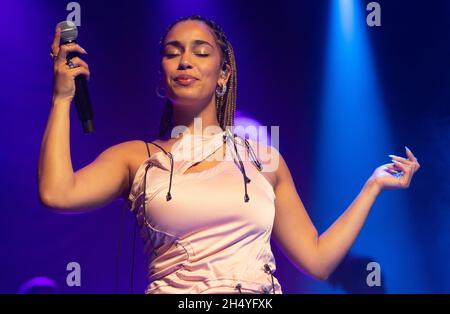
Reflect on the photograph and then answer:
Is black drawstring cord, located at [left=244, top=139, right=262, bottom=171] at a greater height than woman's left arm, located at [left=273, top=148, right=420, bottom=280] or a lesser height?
greater

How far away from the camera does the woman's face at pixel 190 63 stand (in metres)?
1.97

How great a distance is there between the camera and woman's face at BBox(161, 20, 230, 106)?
1972 millimetres

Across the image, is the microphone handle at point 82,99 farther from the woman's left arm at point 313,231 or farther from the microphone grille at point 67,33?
the woman's left arm at point 313,231

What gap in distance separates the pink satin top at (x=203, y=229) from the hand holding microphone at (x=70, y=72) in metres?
0.26

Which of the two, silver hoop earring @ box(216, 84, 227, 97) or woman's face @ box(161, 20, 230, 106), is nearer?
woman's face @ box(161, 20, 230, 106)

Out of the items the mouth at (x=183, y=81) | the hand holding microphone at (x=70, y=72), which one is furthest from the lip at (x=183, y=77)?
the hand holding microphone at (x=70, y=72)

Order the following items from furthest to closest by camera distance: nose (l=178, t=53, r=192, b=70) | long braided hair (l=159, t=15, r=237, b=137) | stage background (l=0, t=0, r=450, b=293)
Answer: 1. stage background (l=0, t=0, r=450, b=293)
2. long braided hair (l=159, t=15, r=237, b=137)
3. nose (l=178, t=53, r=192, b=70)

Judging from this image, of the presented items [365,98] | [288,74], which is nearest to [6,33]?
[288,74]

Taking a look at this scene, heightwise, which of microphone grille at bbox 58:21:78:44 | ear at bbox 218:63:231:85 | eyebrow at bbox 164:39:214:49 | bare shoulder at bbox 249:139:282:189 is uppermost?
eyebrow at bbox 164:39:214:49

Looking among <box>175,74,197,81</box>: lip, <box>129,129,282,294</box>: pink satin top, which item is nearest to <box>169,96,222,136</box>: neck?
<box>175,74,197,81</box>: lip

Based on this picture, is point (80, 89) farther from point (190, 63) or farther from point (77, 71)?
point (190, 63)

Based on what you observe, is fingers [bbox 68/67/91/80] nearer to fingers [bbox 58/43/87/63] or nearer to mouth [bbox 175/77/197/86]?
fingers [bbox 58/43/87/63]
